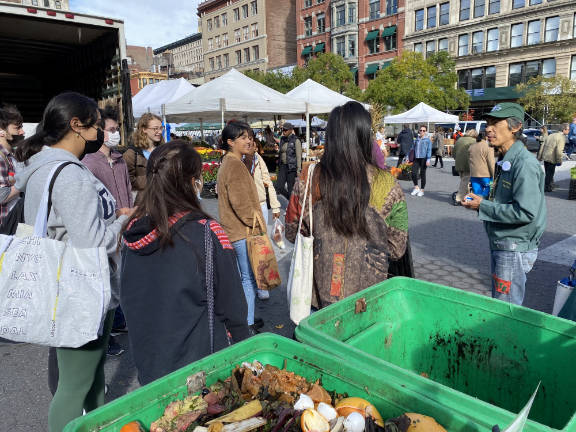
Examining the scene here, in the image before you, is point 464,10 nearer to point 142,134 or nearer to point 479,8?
point 479,8

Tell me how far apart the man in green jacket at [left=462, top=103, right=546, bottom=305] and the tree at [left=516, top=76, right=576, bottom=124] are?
3325 cm

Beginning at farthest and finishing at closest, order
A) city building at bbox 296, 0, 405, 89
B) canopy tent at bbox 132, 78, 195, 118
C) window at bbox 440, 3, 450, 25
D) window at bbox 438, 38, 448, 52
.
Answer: city building at bbox 296, 0, 405, 89 → window at bbox 438, 38, 448, 52 → window at bbox 440, 3, 450, 25 → canopy tent at bbox 132, 78, 195, 118

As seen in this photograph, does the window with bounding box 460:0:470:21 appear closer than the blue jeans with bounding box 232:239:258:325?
No

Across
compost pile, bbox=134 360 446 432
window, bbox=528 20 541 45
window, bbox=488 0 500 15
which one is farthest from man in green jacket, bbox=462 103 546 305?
window, bbox=488 0 500 15

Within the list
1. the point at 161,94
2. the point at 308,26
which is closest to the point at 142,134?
the point at 161,94

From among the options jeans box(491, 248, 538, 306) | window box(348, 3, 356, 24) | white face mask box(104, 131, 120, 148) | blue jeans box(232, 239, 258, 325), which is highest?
window box(348, 3, 356, 24)

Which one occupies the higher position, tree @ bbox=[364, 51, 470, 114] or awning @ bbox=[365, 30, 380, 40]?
awning @ bbox=[365, 30, 380, 40]

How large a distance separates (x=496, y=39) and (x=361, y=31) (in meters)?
14.8

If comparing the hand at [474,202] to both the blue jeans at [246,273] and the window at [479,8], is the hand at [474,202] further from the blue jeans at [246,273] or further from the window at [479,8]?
the window at [479,8]

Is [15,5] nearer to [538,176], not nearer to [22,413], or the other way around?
[22,413]

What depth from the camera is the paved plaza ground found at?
10.7 feet

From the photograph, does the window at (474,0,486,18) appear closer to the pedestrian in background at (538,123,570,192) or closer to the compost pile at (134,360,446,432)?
the pedestrian in background at (538,123,570,192)

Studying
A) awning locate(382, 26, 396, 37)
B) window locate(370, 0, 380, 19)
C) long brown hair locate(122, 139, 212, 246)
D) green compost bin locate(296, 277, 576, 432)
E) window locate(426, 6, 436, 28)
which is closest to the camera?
green compost bin locate(296, 277, 576, 432)

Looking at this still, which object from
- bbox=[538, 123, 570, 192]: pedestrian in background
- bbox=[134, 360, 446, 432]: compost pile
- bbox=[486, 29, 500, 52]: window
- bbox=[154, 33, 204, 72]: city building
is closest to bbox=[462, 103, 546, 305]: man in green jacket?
bbox=[134, 360, 446, 432]: compost pile
